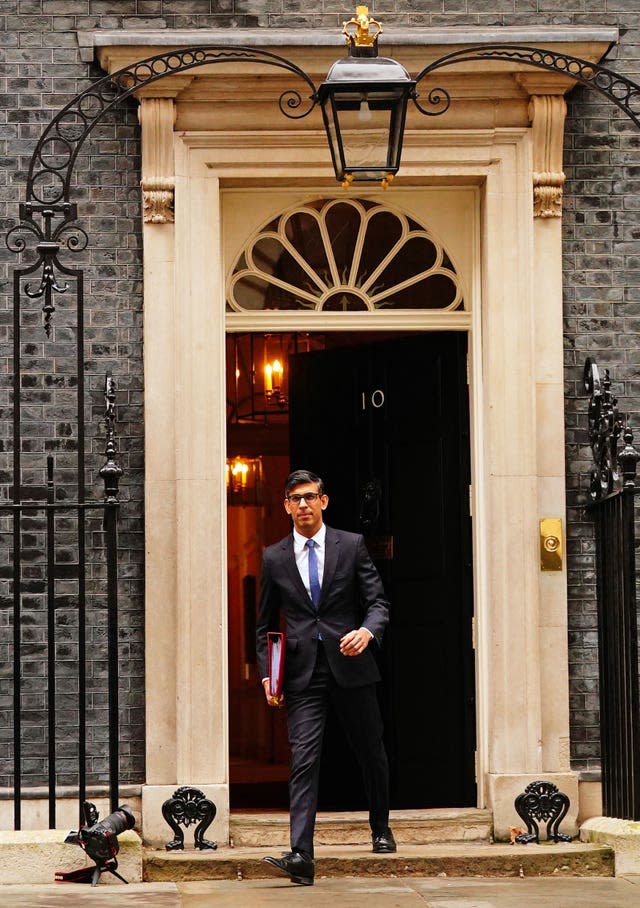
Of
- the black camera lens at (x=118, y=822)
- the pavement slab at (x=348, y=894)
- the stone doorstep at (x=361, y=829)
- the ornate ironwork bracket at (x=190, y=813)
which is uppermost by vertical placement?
the black camera lens at (x=118, y=822)

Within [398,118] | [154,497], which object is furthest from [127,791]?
A: [398,118]

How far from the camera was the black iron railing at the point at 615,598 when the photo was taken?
8.42 meters

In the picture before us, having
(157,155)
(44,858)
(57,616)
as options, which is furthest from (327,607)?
(157,155)

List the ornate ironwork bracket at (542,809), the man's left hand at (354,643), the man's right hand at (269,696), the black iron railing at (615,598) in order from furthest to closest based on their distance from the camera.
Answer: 1. the ornate ironwork bracket at (542,809)
2. the black iron railing at (615,598)
3. the man's right hand at (269,696)
4. the man's left hand at (354,643)

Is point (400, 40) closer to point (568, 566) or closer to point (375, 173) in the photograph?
point (375, 173)

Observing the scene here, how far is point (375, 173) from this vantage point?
316 inches

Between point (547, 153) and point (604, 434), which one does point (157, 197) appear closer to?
point (547, 153)

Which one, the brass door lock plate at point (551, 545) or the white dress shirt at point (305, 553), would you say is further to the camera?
the brass door lock plate at point (551, 545)

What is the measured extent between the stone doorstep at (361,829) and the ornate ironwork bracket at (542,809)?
26 centimetres

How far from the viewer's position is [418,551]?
10.1 metres

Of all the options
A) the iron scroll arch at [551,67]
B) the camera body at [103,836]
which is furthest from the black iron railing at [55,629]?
the iron scroll arch at [551,67]

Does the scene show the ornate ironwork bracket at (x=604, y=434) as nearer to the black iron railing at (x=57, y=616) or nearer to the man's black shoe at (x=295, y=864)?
the man's black shoe at (x=295, y=864)

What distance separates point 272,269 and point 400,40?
1.50 metres

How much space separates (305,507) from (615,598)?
1694 millimetres
